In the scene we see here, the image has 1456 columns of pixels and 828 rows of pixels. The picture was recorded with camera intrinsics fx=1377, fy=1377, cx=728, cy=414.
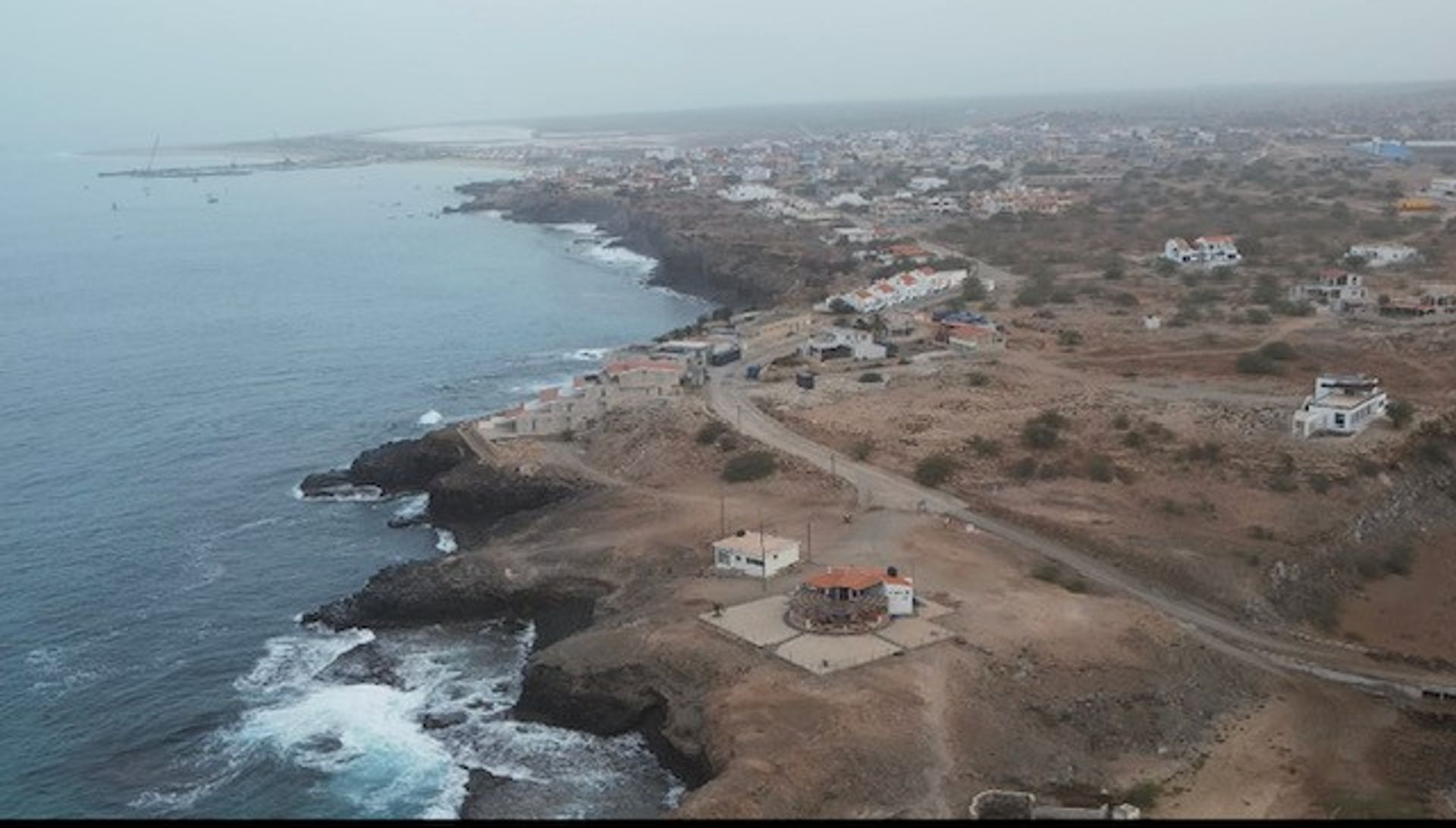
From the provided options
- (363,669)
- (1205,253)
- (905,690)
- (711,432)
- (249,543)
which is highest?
(1205,253)

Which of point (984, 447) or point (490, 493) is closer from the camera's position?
point (984, 447)

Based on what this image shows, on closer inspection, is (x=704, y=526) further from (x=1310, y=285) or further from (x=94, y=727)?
(x=1310, y=285)

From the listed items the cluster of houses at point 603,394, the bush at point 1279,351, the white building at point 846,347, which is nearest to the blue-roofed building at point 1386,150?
the bush at point 1279,351

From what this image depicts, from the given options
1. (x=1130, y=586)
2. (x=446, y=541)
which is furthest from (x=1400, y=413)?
(x=446, y=541)

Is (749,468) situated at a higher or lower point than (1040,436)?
lower

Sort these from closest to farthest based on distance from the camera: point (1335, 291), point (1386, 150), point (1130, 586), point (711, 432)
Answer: point (1130, 586)
point (711, 432)
point (1335, 291)
point (1386, 150)

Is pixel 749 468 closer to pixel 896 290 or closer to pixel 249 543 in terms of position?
pixel 249 543

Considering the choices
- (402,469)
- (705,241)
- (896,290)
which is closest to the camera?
(402,469)

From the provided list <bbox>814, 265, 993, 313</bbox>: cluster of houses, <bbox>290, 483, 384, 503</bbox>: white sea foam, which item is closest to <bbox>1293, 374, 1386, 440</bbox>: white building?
<bbox>814, 265, 993, 313</bbox>: cluster of houses
